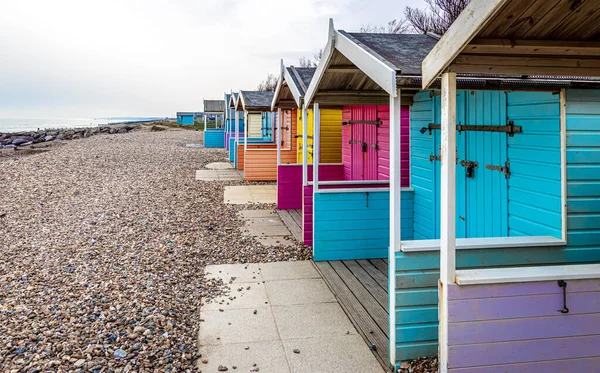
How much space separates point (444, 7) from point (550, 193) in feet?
58.7

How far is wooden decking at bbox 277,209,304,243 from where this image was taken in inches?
283

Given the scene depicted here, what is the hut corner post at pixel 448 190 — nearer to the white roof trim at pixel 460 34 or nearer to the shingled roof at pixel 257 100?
the white roof trim at pixel 460 34

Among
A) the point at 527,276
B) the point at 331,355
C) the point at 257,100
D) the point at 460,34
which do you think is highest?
the point at 257,100

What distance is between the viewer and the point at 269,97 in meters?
14.5

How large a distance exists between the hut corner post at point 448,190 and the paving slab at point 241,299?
2194 millimetres

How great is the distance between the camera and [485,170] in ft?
13.6

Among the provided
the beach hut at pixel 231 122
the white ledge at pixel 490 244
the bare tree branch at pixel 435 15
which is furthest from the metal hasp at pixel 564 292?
the bare tree branch at pixel 435 15

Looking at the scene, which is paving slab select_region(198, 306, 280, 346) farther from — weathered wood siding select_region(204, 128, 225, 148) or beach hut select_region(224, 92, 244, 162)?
weathered wood siding select_region(204, 128, 225, 148)

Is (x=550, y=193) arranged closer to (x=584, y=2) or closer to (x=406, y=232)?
(x=584, y=2)

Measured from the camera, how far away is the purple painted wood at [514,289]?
8.06 feet

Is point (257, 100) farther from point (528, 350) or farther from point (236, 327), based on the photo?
point (528, 350)

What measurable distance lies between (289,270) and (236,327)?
169 cm

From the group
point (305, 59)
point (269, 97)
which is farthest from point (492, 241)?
point (305, 59)

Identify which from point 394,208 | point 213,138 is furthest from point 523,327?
point 213,138
